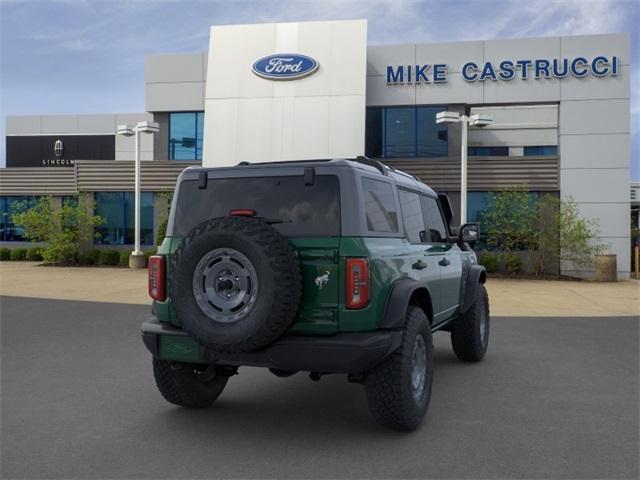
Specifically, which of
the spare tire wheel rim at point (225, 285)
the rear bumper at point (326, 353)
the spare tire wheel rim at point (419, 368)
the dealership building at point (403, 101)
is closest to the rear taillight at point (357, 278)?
the rear bumper at point (326, 353)

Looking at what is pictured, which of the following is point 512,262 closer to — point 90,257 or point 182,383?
point 90,257

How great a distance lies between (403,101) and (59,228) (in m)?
14.8

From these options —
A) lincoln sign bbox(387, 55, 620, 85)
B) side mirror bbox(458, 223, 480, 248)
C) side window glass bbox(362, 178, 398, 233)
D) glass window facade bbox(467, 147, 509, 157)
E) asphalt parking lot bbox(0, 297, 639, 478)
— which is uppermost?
lincoln sign bbox(387, 55, 620, 85)

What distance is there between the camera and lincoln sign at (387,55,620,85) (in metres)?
21.6

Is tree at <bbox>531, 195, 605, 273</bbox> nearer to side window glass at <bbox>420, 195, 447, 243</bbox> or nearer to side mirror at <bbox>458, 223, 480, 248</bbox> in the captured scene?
side mirror at <bbox>458, 223, 480, 248</bbox>

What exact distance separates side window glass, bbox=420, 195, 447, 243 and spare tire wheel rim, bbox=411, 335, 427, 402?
135cm

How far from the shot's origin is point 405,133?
23.7 meters

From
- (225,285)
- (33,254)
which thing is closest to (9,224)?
(33,254)

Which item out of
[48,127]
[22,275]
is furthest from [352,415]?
[48,127]

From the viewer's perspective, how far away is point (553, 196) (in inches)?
872

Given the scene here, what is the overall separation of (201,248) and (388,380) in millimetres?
1612

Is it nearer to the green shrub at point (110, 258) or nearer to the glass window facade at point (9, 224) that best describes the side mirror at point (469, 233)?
the green shrub at point (110, 258)

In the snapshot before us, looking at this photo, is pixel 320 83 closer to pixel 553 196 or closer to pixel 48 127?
pixel 553 196

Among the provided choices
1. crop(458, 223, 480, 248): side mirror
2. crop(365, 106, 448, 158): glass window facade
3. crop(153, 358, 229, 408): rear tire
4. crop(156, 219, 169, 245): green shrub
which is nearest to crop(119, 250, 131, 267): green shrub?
crop(156, 219, 169, 245): green shrub
